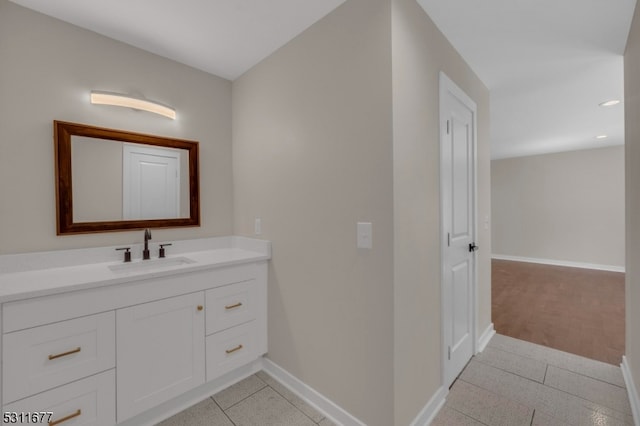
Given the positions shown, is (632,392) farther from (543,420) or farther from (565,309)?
(565,309)

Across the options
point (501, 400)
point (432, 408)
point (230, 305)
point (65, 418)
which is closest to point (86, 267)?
point (65, 418)

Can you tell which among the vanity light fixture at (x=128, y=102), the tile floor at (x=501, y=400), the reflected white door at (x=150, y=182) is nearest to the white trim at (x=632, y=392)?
the tile floor at (x=501, y=400)

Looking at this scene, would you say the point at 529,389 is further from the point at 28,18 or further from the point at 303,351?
the point at 28,18

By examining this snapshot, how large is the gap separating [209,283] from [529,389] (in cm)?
225

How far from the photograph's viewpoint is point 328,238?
1.60m

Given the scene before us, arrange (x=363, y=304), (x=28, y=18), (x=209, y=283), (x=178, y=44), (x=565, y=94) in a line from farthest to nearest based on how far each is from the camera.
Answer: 1. (x=565, y=94)
2. (x=178, y=44)
3. (x=209, y=283)
4. (x=28, y=18)
5. (x=363, y=304)

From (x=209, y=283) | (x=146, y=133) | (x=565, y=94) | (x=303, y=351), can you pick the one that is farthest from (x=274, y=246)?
(x=565, y=94)

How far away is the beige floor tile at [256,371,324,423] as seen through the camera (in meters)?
1.60

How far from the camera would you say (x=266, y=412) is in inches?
63.8

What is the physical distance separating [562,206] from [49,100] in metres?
7.91

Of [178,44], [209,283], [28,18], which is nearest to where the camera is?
[28,18]

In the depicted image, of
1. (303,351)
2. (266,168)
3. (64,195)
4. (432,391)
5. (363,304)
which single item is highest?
(266,168)

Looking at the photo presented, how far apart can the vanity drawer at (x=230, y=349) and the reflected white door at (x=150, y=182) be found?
3.32 feet

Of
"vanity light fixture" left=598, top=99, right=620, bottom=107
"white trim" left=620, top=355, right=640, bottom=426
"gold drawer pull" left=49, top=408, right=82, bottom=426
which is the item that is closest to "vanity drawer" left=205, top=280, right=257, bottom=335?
"gold drawer pull" left=49, top=408, right=82, bottom=426
